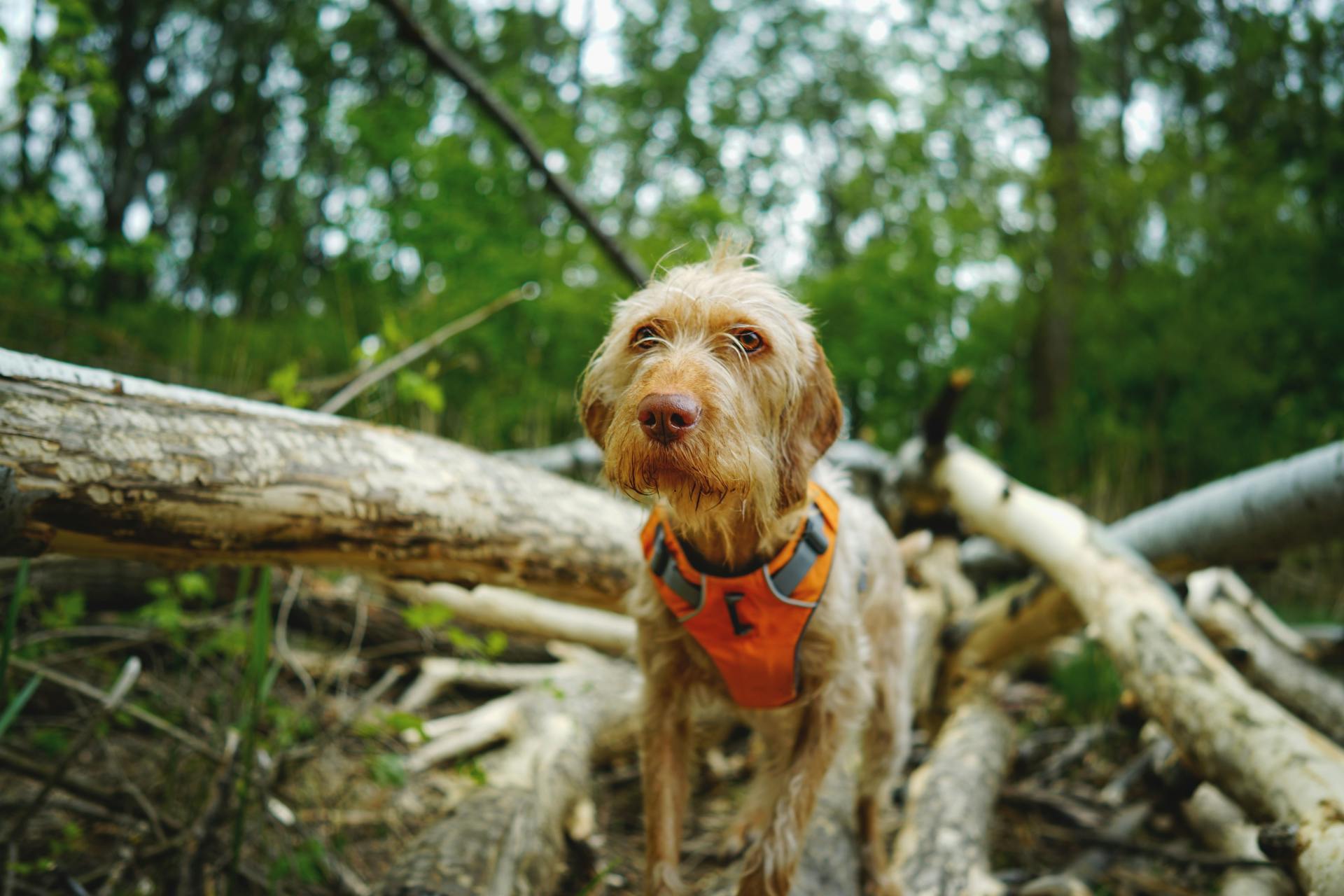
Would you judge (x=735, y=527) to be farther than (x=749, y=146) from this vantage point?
No

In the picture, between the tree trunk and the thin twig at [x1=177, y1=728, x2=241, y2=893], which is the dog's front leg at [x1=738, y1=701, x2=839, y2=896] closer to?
the thin twig at [x1=177, y1=728, x2=241, y2=893]

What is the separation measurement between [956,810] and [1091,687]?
2.38 m

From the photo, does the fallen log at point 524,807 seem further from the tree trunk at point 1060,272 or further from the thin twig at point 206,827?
the tree trunk at point 1060,272

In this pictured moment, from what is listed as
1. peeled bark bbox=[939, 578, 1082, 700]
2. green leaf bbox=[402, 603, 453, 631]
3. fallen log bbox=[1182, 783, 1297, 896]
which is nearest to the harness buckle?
green leaf bbox=[402, 603, 453, 631]

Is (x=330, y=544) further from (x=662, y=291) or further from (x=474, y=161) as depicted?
(x=474, y=161)

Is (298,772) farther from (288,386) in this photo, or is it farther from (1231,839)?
(1231,839)

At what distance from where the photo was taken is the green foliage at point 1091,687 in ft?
17.0

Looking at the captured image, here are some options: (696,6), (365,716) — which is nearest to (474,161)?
(365,716)

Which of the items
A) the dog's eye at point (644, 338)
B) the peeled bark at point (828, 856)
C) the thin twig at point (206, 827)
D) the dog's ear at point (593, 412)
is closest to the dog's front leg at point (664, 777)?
the peeled bark at point (828, 856)

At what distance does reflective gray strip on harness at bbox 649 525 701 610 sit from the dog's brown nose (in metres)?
0.59

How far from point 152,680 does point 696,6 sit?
22.1 metres

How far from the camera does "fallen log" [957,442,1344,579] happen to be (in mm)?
3773

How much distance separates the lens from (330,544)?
264 centimetres

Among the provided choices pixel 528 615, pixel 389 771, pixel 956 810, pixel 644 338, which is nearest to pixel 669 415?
pixel 644 338
